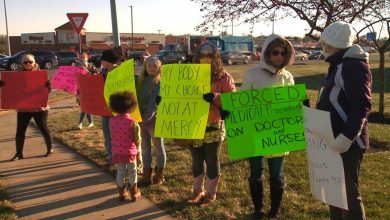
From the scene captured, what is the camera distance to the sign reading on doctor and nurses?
13.7 feet

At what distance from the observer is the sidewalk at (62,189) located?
187 inches

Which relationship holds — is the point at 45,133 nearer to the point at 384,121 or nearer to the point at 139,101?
Answer: the point at 139,101

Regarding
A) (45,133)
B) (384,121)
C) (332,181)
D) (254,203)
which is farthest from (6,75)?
Answer: (384,121)

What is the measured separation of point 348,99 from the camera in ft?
10.4

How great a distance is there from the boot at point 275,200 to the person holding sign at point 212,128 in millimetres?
701

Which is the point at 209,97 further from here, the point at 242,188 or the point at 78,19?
the point at 78,19

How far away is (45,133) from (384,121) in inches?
298

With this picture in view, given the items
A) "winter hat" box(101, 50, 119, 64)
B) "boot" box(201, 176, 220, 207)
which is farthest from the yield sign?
"boot" box(201, 176, 220, 207)

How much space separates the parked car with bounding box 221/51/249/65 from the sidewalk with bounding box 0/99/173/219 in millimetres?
35173

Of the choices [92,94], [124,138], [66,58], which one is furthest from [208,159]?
[66,58]

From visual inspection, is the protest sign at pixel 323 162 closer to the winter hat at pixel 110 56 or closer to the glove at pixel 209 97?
the glove at pixel 209 97

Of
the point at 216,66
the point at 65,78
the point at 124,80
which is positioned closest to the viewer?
the point at 216,66

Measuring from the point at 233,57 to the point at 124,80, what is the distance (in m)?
38.1

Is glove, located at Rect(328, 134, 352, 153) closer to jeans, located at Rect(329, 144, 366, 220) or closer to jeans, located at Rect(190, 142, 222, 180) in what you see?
jeans, located at Rect(329, 144, 366, 220)
